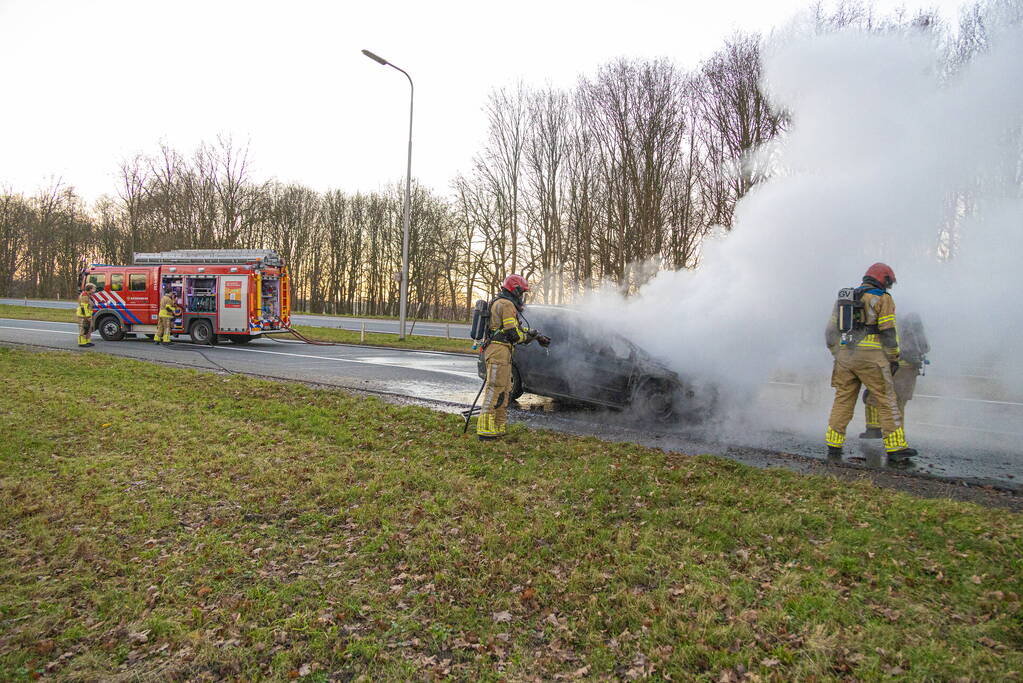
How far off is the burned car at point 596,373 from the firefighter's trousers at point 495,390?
2028 mm

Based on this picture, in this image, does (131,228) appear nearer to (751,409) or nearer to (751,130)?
(751,130)

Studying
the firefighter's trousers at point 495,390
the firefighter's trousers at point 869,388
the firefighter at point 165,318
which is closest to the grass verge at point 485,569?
the firefighter's trousers at point 495,390

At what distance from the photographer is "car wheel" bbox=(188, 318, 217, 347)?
19.5 metres

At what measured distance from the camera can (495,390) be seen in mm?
7496

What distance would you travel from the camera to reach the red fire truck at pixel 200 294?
19375 mm

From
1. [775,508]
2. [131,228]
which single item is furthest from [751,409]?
[131,228]

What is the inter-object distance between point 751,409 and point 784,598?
582 centimetres

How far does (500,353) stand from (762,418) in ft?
13.6

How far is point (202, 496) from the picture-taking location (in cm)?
576

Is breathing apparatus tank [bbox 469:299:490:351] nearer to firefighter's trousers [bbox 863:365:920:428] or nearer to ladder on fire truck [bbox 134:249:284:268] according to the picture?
firefighter's trousers [bbox 863:365:920:428]

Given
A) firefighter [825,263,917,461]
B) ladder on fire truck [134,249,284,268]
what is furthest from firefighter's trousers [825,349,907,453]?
ladder on fire truck [134,249,284,268]

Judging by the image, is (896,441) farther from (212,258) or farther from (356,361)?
(212,258)

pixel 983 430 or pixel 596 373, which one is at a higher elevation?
pixel 596 373

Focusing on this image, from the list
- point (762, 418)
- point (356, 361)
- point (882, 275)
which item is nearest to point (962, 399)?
point (762, 418)
